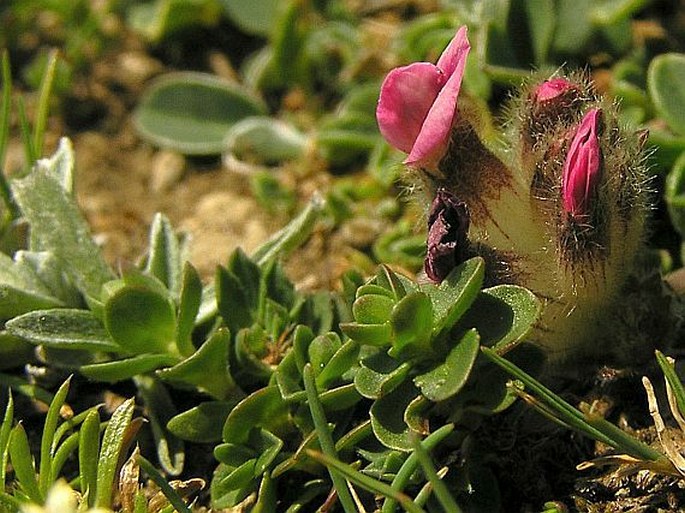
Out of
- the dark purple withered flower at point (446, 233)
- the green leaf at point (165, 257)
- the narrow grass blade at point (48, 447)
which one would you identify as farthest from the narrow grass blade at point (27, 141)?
the dark purple withered flower at point (446, 233)

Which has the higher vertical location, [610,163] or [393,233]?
[610,163]

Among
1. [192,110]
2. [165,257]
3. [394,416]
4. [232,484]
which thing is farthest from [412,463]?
[192,110]

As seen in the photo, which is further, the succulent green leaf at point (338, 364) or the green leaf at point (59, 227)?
the green leaf at point (59, 227)

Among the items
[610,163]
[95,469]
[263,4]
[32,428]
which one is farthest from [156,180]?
[610,163]

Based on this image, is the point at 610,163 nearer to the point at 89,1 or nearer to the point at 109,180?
the point at 109,180

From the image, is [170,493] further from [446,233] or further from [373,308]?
[446,233]

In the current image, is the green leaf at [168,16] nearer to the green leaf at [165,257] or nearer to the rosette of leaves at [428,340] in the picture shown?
the green leaf at [165,257]

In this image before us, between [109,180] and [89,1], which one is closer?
[109,180]

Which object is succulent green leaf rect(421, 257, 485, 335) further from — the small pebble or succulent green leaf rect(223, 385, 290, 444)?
the small pebble
